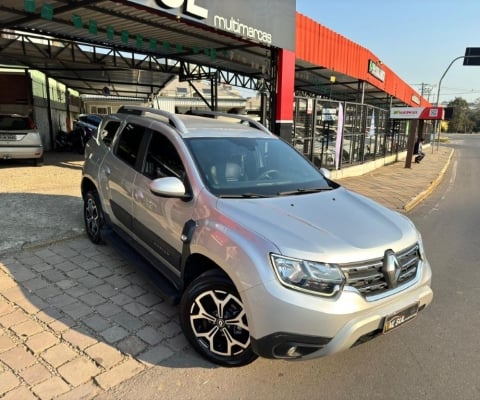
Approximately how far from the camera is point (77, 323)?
3359mm

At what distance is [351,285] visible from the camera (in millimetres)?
A: 2463

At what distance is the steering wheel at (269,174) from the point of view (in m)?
3.62

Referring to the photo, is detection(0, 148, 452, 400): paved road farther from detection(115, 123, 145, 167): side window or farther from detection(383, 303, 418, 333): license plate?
detection(115, 123, 145, 167): side window

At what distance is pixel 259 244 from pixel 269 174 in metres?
1.35

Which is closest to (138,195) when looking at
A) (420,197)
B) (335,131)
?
(420,197)

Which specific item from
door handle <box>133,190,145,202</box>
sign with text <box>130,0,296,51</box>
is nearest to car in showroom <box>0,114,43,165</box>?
sign with text <box>130,0,296,51</box>

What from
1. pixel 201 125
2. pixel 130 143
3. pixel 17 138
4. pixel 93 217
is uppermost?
pixel 201 125

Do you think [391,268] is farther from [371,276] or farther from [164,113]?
[164,113]

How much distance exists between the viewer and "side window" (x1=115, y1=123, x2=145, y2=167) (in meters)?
4.14

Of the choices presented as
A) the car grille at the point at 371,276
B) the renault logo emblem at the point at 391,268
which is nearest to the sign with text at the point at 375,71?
the car grille at the point at 371,276

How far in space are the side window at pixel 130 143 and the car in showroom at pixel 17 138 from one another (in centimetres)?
861

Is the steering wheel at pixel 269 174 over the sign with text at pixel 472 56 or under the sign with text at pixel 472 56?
under

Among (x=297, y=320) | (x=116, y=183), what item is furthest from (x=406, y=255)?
(x=116, y=183)

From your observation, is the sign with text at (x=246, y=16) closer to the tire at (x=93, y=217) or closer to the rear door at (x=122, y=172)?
the rear door at (x=122, y=172)
